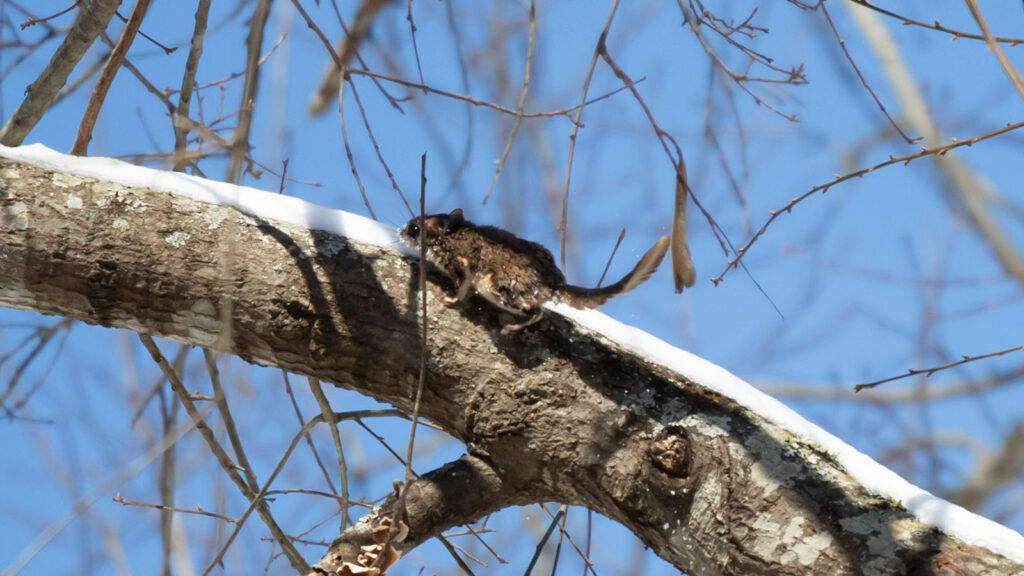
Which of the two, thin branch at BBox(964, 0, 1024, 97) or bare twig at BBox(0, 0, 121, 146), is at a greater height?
bare twig at BBox(0, 0, 121, 146)

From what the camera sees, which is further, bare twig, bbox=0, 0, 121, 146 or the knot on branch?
bare twig, bbox=0, 0, 121, 146

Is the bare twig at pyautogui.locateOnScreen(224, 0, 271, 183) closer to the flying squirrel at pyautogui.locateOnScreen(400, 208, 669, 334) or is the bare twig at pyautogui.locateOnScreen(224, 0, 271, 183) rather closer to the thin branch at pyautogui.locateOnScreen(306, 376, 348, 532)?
the flying squirrel at pyautogui.locateOnScreen(400, 208, 669, 334)

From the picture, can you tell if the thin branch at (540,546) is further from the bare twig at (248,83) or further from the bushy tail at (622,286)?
the bare twig at (248,83)

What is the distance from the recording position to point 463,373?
2062mm

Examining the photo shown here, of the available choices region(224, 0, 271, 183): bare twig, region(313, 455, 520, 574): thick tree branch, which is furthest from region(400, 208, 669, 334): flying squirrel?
region(224, 0, 271, 183): bare twig

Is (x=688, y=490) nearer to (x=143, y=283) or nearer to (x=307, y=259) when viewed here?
(x=307, y=259)

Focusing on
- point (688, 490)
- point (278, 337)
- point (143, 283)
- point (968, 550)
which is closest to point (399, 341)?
point (278, 337)

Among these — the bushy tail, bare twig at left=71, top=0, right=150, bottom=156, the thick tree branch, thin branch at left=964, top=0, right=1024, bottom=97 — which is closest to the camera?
thin branch at left=964, top=0, right=1024, bottom=97

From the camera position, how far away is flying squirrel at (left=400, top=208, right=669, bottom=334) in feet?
7.02

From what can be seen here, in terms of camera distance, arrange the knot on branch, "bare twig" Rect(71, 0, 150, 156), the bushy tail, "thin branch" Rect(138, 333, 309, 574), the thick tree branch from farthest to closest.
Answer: "thin branch" Rect(138, 333, 309, 574) → the bushy tail → "bare twig" Rect(71, 0, 150, 156) → the knot on branch → the thick tree branch

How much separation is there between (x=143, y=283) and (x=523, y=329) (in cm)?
92

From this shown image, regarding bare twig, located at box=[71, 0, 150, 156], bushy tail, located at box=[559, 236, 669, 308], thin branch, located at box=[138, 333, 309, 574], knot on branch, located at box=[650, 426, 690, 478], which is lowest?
knot on branch, located at box=[650, 426, 690, 478]

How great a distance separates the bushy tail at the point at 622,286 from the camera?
7.11 ft

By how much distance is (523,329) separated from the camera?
2123mm
